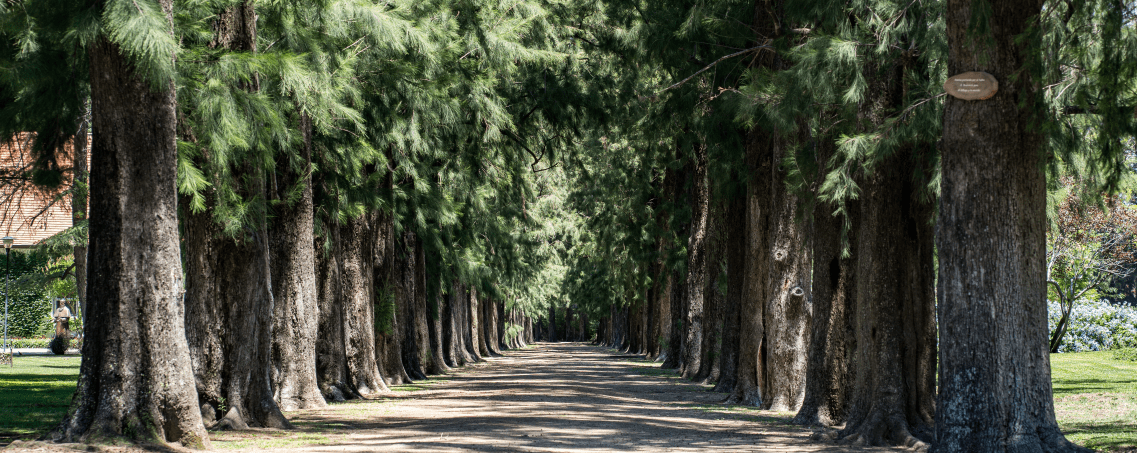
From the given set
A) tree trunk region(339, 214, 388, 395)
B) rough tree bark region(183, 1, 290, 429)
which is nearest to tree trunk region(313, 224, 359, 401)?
tree trunk region(339, 214, 388, 395)

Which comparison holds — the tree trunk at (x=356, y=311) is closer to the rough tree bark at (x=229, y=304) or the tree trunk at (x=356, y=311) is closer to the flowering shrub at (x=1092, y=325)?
the rough tree bark at (x=229, y=304)

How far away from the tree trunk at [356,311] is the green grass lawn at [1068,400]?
13.4ft

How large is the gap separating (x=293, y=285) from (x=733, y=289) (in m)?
8.67

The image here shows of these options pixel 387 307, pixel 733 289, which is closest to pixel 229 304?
pixel 387 307

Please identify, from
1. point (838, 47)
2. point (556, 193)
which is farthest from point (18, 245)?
point (838, 47)

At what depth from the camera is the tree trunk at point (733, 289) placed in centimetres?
1841

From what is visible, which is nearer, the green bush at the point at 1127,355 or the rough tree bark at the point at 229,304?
the rough tree bark at the point at 229,304

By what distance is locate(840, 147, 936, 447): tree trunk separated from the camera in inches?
406

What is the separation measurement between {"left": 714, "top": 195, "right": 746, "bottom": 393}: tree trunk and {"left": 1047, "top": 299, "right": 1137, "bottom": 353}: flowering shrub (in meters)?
19.3

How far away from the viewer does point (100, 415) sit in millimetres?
8031

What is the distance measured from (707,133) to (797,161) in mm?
2941

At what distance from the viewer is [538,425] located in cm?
1217

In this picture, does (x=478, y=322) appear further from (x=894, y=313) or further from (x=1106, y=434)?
(x=1106, y=434)

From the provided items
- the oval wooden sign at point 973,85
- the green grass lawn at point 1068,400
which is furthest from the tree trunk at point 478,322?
the oval wooden sign at point 973,85
